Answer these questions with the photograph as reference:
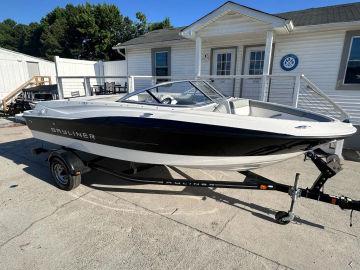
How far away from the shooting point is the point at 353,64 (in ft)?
22.1

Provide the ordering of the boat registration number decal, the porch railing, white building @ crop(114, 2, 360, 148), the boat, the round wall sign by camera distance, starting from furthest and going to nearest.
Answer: the round wall sign, white building @ crop(114, 2, 360, 148), the porch railing, the boat registration number decal, the boat

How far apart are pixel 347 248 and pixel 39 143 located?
6.52 metres

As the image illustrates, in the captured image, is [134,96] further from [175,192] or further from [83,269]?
[83,269]

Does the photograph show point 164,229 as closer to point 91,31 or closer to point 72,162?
point 72,162

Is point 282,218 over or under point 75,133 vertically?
under

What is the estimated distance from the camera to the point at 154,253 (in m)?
2.35

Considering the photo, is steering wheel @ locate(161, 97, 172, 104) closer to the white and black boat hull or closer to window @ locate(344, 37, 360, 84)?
the white and black boat hull

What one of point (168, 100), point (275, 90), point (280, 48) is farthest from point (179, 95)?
point (280, 48)

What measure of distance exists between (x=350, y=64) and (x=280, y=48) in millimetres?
2026

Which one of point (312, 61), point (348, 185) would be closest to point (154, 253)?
point (348, 185)

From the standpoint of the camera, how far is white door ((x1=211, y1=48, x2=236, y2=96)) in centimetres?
878

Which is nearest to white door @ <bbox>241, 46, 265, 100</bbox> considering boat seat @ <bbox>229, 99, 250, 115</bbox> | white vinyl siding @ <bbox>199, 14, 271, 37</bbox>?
white vinyl siding @ <bbox>199, 14, 271, 37</bbox>

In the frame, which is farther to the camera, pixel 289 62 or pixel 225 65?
pixel 225 65

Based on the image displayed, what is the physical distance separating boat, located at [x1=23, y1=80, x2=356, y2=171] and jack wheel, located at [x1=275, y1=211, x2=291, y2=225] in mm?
605
